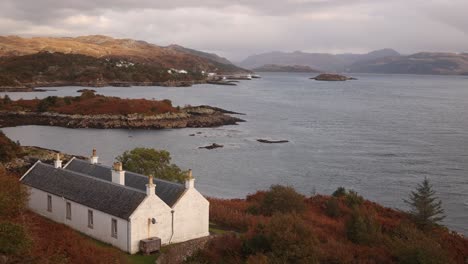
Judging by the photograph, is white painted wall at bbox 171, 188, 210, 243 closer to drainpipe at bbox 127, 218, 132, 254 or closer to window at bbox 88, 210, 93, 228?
drainpipe at bbox 127, 218, 132, 254

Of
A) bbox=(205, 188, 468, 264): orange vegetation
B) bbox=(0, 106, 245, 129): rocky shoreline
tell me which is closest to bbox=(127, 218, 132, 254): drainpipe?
bbox=(205, 188, 468, 264): orange vegetation

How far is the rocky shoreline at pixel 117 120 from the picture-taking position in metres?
76.3

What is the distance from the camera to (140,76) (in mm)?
180250

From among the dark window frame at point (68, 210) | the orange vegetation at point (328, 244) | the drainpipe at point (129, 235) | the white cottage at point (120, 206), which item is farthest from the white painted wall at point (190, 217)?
the dark window frame at point (68, 210)

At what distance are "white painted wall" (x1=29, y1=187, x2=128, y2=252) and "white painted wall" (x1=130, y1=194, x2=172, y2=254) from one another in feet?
1.21

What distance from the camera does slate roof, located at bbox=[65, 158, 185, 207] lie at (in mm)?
21688

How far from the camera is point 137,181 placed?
2350cm

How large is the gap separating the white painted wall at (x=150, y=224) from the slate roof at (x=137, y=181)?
29.1 inches

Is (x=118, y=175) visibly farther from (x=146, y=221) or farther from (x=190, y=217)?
(x=190, y=217)

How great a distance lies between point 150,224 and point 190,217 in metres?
2.07

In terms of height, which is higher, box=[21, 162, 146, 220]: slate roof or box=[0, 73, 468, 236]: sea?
box=[21, 162, 146, 220]: slate roof

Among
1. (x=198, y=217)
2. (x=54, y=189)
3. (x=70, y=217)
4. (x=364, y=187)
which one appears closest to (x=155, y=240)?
(x=198, y=217)

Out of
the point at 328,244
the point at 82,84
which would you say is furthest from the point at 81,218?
the point at 82,84

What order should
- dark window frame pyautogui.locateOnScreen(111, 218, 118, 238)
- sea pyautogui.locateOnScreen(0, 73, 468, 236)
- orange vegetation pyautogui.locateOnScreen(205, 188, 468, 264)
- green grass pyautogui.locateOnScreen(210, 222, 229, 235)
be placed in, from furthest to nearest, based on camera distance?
sea pyautogui.locateOnScreen(0, 73, 468, 236), green grass pyautogui.locateOnScreen(210, 222, 229, 235), dark window frame pyautogui.locateOnScreen(111, 218, 118, 238), orange vegetation pyautogui.locateOnScreen(205, 188, 468, 264)
